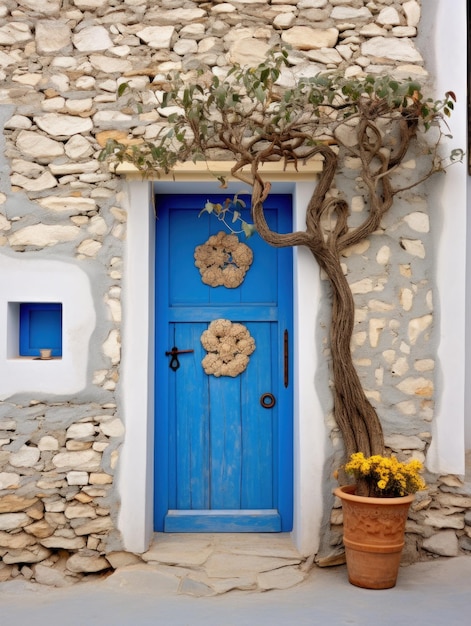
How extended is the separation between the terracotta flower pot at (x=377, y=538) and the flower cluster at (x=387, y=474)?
0.06 m

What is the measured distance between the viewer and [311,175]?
159 inches

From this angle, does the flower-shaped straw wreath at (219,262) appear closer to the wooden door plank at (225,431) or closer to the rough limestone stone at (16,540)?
the wooden door plank at (225,431)

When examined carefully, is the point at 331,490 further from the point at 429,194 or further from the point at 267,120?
the point at 267,120

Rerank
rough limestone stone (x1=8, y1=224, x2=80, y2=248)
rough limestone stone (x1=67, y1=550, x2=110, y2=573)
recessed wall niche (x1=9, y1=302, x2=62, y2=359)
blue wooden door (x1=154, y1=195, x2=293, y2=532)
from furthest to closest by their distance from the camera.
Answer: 1. blue wooden door (x1=154, y1=195, x2=293, y2=532)
2. recessed wall niche (x1=9, y1=302, x2=62, y2=359)
3. rough limestone stone (x1=8, y1=224, x2=80, y2=248)
4. rough limestone stone (x1=67, y1=550, x2=110, y2=573)

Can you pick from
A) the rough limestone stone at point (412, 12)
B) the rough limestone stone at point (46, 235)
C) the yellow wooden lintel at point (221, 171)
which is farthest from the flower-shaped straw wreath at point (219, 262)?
the rough limestone stone at point (412, 12)

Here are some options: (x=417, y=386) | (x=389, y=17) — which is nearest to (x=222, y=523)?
(x=417, y=386)

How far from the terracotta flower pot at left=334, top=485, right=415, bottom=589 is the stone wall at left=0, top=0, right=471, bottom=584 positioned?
349 mm

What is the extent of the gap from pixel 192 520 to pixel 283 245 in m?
1.62

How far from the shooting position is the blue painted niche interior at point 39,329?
13.7 ft

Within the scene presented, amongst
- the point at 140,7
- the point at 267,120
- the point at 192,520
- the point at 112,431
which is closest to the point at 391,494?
the point at 192,520

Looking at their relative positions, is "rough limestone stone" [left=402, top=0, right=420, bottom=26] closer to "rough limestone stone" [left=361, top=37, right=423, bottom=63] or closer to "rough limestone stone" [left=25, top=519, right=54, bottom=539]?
"rough limestone stone" [left=361, top=37, right=423, bottom=63]

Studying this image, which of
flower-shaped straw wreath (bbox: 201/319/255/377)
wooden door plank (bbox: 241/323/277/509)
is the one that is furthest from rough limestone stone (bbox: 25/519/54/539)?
flower-shaped straw wreath (bbox: 201/319/255/377)

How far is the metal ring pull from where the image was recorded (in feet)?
14.1

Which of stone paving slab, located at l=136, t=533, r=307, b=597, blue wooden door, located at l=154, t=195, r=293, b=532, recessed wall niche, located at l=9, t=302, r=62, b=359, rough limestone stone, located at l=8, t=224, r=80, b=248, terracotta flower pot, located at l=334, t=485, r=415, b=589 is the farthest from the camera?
blue wooden door, located at l=154, t=195, r=293, b=532
